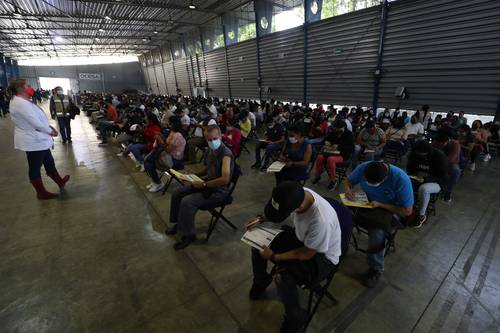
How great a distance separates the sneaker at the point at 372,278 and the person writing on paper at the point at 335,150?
2.44 metres

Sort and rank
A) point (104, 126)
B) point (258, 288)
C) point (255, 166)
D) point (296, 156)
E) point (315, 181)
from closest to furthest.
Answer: point (258, 288) → point (296, 156) → point (315, 181) → point (255, 166) → point (104, 126)

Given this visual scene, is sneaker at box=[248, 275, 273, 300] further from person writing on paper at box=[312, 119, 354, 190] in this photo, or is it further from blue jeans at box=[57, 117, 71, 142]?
blue jeans at box=[57, 117, 71, 142]

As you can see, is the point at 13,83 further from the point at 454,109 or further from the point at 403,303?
the point at 454,109

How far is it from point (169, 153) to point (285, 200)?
3.45 meters

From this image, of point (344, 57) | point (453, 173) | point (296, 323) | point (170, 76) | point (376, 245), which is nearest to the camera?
point (296, 323)

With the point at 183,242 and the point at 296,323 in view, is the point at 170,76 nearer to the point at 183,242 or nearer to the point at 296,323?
the point at 183,242

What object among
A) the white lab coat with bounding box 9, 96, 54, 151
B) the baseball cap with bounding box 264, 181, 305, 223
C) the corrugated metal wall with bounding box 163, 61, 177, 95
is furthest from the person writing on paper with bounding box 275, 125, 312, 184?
the corrugated metal wall with bounding box 163, 61, 177, 95

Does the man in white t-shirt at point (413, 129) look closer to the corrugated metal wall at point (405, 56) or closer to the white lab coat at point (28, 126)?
the corrugated metal wall at point (405, 56)

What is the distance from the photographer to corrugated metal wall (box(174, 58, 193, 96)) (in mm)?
23266

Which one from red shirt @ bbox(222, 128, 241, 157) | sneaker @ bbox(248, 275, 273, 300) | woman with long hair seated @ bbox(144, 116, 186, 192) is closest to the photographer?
sneaker @ bbox(248, 275, 273, 300)

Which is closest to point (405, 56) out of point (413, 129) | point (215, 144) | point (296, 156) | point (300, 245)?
point (413, 129)

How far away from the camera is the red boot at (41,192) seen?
13.7 ft

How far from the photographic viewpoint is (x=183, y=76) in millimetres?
24047

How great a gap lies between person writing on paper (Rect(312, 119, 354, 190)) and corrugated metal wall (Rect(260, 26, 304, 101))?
7.91 m
